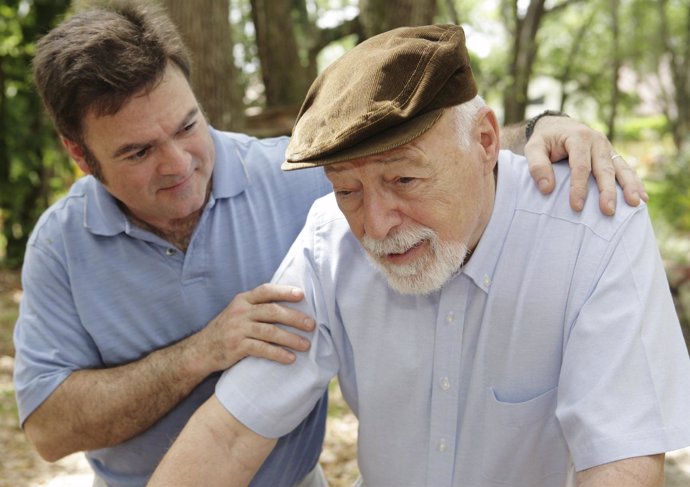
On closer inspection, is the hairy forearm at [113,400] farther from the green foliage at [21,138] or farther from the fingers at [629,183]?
the green foliage at [21,138]

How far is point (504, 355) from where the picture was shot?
1949mm

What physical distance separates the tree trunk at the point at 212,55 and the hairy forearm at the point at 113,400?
2.16 meters

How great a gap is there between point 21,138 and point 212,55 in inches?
228

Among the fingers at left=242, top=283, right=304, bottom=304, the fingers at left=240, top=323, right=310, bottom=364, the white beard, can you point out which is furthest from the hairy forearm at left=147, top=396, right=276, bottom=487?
the white beard

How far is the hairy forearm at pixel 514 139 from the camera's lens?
7.79ft

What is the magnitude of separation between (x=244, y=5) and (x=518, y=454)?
13.2 meters

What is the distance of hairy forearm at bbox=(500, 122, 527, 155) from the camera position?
7.79 feet

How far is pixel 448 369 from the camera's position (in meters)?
1.98

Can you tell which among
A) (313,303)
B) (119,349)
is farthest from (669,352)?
(119,349)

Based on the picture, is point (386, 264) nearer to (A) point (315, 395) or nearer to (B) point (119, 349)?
(A) point (315, 395)

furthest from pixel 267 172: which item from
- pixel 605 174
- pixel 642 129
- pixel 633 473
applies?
pixel 642 129

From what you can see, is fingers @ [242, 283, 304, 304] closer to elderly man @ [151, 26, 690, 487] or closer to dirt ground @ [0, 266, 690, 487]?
elderly man @ [151, 26, 690, 487]

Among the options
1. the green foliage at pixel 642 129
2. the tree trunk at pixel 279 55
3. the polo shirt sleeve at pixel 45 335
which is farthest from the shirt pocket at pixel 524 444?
the green foliage at pixel 642 129

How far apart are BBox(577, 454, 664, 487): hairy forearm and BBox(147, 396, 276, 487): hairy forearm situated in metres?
0.84
